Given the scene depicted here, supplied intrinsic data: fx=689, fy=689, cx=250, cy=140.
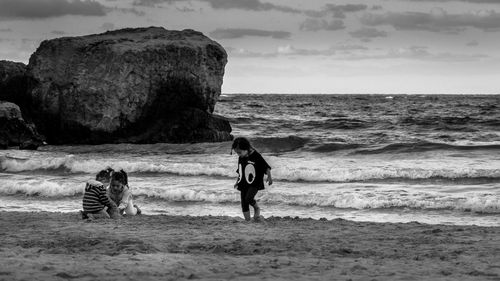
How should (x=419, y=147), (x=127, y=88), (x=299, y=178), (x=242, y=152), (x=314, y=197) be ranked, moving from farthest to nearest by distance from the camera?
(x=127, y=88) < (x=419, y=147) < (x=299, y=178) < (x=314, y=197) < (x=242, y=152)

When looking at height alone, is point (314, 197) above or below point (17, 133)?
below

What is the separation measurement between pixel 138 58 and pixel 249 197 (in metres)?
14.8

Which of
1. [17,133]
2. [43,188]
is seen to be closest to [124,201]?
[43,188]

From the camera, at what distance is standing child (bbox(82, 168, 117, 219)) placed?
10375 millimetres

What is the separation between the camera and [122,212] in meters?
10.9

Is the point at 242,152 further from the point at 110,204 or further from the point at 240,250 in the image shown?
the point at 240,250

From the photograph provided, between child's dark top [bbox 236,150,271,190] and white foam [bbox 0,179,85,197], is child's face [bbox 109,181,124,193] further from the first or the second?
white foam [bbox 0,179,85,197]

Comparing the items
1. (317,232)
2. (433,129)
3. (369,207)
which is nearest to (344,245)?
(317,232)

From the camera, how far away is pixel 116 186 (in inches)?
413

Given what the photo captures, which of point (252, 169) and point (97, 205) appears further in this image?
point (97, 205)

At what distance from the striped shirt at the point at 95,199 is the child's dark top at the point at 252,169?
210 cm

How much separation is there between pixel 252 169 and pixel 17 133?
16309 millimetres

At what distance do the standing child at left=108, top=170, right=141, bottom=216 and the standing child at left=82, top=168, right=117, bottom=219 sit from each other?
0.18m

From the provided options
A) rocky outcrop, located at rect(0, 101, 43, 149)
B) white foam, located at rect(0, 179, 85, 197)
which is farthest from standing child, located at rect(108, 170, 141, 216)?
rocky outcrop, located at rect(0, 101, 43, 149)
